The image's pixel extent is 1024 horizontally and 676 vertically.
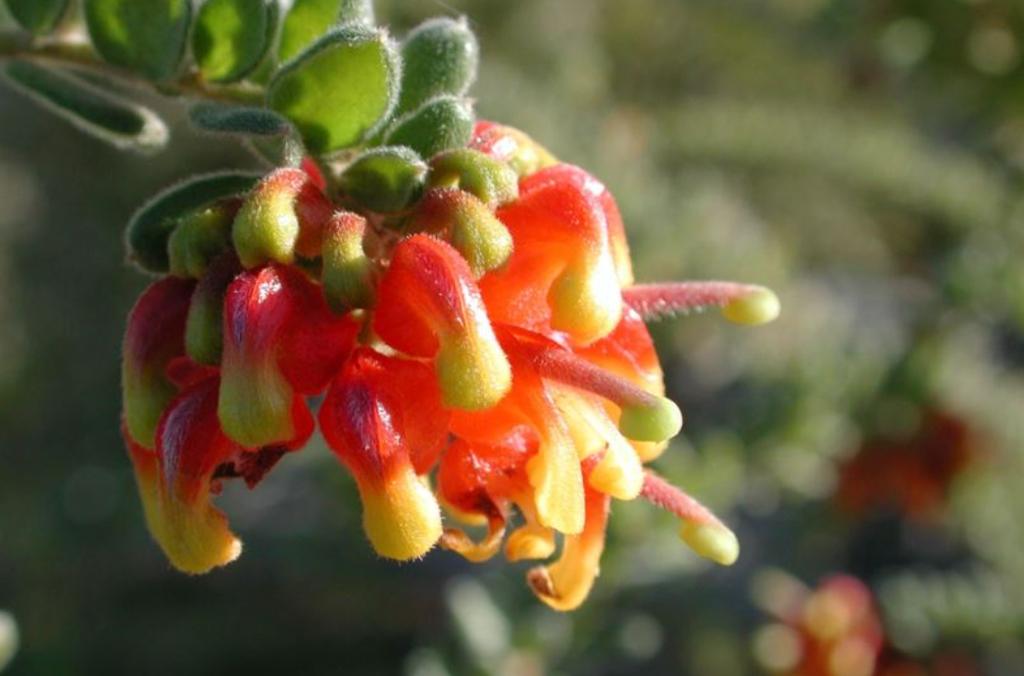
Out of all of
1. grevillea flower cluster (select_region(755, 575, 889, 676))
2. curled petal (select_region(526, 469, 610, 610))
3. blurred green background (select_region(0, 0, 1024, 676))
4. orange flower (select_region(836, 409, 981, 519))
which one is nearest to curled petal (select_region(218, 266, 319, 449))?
curled petal (select_region(526, 469, 610, 610))

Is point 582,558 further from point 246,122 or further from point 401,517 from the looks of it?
point 246,122

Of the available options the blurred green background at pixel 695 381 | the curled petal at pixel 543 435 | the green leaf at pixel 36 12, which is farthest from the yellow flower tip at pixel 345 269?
the blurred green background at pixel 695 381

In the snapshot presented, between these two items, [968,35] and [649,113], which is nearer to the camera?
[968,35]

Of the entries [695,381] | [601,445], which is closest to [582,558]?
[601,445]

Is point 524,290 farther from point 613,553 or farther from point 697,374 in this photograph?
point 697,374

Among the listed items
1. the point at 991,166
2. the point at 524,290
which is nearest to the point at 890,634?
the point at 991,166

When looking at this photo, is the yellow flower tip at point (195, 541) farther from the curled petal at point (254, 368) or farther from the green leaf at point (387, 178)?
the green leaf at point (387, 178)

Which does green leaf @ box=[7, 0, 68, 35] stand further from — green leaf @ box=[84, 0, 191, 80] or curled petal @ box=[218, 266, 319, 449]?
curled petal @ box=[218, 266, 319, 449]
